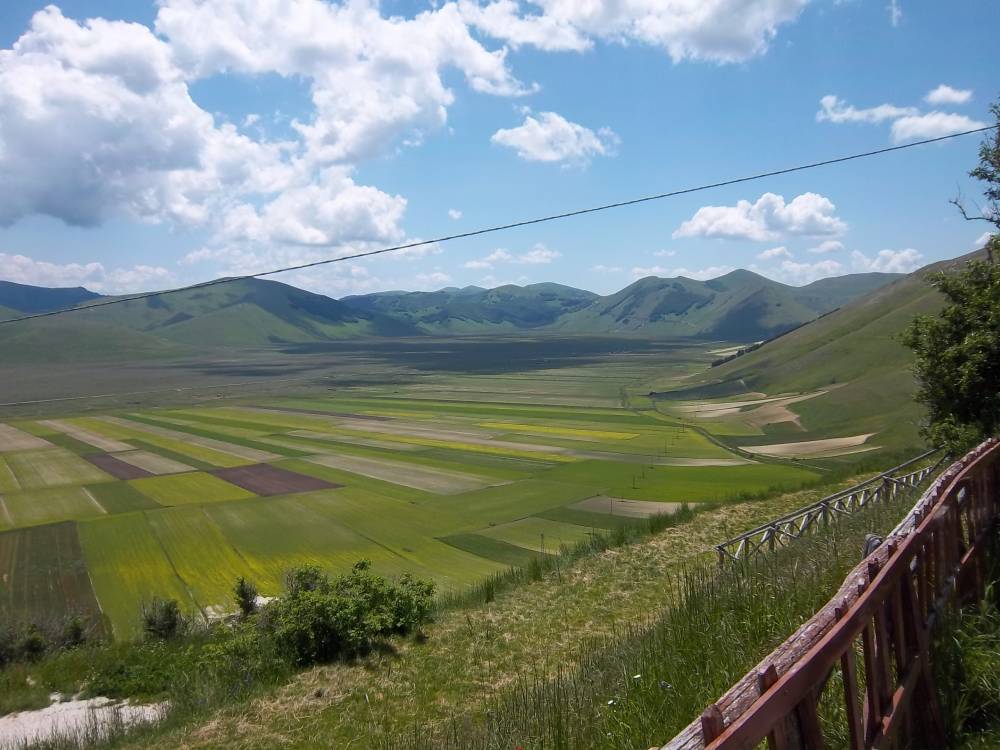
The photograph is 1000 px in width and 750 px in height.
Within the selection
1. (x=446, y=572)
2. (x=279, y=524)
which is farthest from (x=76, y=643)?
(x=279, y=524)

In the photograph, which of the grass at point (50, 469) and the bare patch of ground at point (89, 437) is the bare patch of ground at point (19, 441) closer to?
the grass at point (50, 469)

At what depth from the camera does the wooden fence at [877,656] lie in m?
3.40

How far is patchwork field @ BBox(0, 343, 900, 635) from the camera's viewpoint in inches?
1566

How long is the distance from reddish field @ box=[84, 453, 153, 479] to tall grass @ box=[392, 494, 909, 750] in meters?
71.9

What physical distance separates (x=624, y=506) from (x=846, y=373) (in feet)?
287

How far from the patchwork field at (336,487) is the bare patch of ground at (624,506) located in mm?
313

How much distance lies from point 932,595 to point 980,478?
2534 millimetres

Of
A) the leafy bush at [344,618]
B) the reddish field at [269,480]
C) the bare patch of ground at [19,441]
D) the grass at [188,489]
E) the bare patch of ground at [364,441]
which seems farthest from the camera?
the bare patch of ground at [19,441]

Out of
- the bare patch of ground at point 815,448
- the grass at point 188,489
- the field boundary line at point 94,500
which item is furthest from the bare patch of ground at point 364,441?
the bare patch of ground at point 815,448

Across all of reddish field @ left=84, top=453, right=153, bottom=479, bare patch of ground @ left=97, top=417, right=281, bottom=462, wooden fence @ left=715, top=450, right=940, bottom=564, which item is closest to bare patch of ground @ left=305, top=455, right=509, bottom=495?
bare patch of ground @ left=97, top=417, right=281, bottom=462

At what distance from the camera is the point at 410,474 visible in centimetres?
6862

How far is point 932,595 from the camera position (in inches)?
235

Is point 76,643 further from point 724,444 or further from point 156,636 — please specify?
A: point 724,444

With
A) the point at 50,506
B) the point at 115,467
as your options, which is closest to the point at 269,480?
the point at 50,506
